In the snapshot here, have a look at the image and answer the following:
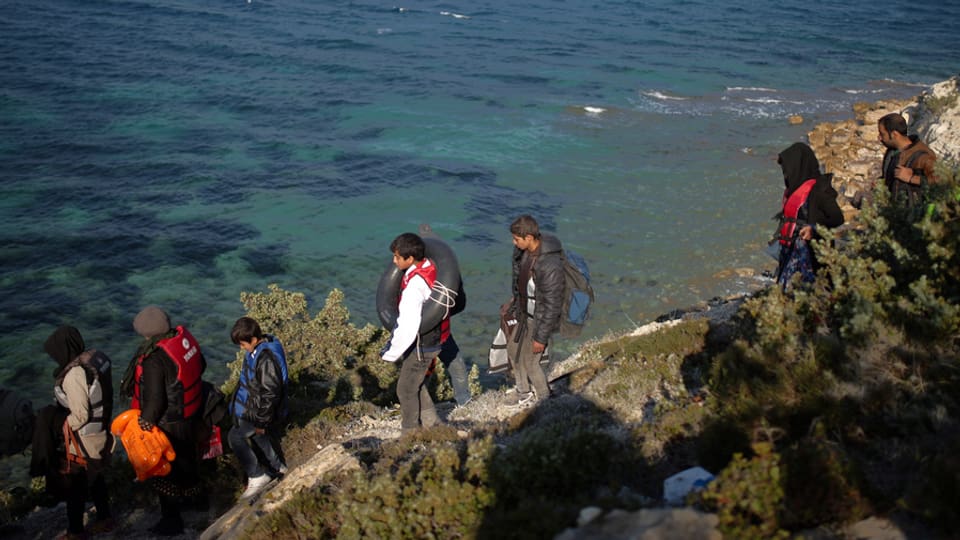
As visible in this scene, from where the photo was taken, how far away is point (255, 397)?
6.53 m

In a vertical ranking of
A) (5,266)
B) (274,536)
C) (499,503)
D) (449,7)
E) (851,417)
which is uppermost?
(449,7)

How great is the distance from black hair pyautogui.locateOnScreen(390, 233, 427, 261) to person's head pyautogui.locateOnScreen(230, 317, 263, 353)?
1.36 m

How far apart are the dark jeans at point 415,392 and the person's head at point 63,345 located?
9.18 ft

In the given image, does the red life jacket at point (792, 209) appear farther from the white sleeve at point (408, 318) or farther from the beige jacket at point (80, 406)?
the beige jacket at point (80, 406)

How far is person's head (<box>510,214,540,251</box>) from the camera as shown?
22.2 feet

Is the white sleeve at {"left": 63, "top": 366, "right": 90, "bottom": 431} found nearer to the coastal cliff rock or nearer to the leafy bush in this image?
the leafy bush

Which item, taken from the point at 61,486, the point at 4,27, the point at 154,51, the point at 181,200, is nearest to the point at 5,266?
the point at 181,200

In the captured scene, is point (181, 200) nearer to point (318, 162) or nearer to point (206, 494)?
point (318, 162)

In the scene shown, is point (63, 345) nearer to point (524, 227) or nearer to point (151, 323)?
point (151, 323)

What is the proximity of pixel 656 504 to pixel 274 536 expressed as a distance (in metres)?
2.81

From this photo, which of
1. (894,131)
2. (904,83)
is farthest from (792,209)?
(904,83)

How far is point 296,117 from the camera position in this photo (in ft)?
118

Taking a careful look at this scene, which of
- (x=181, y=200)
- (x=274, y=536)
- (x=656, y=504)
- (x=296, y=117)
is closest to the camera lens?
(x=656, y=504)

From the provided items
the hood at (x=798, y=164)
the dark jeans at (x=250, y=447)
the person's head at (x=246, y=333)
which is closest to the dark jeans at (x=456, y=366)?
the person's head at (x=246, y=333)
